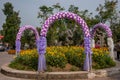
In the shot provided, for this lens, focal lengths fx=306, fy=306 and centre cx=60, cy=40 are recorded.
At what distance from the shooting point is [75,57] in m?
15.8

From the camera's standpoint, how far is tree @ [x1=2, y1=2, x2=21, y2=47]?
163ft

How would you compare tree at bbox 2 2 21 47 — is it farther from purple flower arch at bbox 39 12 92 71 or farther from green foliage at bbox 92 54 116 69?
purple flower arch at bbox 39 12 92 71

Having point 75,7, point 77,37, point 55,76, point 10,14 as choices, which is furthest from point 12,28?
point 55,76

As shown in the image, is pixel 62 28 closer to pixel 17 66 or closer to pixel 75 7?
pixel 75 7

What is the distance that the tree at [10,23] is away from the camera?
163 ft

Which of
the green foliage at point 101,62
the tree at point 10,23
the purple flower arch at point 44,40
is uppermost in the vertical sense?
the tree at point 10,23

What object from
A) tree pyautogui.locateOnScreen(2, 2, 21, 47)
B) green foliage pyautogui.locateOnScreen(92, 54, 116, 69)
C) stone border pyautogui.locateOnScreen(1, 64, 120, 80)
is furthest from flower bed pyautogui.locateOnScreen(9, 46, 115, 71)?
tree pyautogui.locateOnScreen(2, 2, 21, 47)

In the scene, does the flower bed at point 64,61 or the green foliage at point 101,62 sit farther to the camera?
the green foliage at point 101,62

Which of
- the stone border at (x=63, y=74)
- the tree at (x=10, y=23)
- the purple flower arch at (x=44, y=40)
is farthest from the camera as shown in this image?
the tree at (x=10, y=23)

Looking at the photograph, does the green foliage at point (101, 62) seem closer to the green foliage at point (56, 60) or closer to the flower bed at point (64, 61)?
the flower bed at point (64, 61)

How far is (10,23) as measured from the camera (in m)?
51.1

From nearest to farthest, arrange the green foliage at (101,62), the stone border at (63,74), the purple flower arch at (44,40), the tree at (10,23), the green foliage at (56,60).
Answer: the stone border at (63,74) → the purple flower arch at (44,40) → the green foliage at (56,60) → the green foliage at (101,62) → the tree at (10,23)

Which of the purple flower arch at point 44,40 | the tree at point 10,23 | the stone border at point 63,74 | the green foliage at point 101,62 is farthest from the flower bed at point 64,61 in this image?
the tree at point 10,23

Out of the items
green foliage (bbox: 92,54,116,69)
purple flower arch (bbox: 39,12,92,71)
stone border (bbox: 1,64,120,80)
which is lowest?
stone border (bbox: 1,64,120,80)
